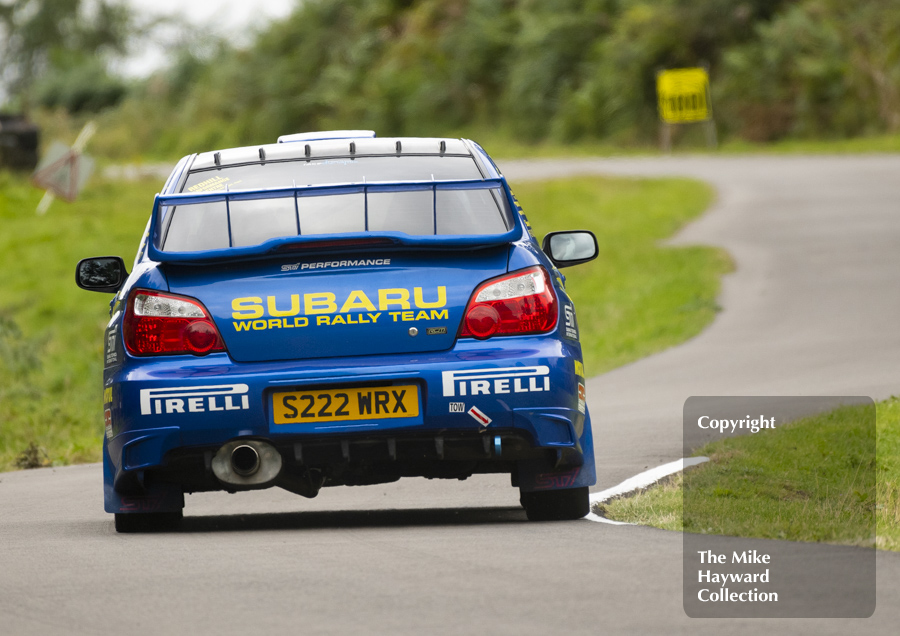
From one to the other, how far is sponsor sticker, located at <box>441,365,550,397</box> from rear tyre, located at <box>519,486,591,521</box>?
0.69 meters

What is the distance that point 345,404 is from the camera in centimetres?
622

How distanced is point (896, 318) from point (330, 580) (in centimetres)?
1119

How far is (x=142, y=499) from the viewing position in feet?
22.2

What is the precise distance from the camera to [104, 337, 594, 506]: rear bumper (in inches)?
243

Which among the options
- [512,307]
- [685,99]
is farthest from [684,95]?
[512,307]

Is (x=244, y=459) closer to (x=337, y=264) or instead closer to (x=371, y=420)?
(x=371, y=420)

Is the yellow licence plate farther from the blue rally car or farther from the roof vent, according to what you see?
the roof vent

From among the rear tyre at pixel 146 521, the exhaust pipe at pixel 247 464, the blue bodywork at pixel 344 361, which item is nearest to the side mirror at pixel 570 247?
the blue bodywork at pixel 344 361

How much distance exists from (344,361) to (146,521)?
132cm

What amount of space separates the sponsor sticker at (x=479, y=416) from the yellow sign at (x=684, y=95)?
33.5 meters

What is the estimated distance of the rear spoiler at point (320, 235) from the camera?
6.25 metres

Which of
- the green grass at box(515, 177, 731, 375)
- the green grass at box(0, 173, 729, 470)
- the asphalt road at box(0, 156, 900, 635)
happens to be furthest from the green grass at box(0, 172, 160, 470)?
the green grass at box(515, 177, 731, 375)

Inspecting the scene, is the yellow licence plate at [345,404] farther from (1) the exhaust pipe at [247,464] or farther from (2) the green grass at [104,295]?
(2) the green grass at [104,295]

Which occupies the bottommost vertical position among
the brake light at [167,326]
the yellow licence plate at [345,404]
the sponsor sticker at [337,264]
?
the yellow licence plate at [345,404]
